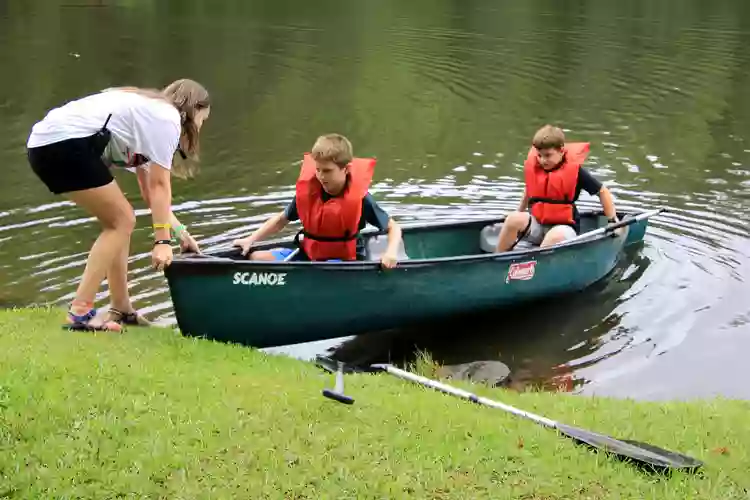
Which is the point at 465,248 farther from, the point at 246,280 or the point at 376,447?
the point at 376,447

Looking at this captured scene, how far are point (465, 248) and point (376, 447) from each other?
14.8ft

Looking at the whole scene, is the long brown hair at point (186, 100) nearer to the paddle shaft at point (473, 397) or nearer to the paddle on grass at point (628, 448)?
the paddle shaft at point (473, 397)

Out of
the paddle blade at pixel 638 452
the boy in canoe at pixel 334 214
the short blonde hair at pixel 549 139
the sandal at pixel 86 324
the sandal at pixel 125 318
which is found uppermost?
the short blonde hair at pixel 549 139

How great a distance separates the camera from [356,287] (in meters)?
5.96

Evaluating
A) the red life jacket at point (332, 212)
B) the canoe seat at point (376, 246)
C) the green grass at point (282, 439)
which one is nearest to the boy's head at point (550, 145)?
the canoe seat at point (376, 246)

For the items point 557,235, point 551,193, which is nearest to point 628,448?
point 557,235

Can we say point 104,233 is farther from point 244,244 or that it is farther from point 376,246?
point 376,246

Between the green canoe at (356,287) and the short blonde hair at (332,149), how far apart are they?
72cm

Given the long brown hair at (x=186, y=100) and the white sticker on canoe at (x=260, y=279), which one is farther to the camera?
the white sticker on canoe at (x=260, y=279)

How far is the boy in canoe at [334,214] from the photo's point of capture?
19.8 feet

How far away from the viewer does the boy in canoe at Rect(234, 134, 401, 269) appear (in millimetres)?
6043

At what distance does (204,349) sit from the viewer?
5.15 m

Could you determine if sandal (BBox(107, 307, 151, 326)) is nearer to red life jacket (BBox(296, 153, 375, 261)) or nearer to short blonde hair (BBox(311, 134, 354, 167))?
red life jacket (BBox(296, 153, 375, 261))

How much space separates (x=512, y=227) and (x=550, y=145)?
80 cm
